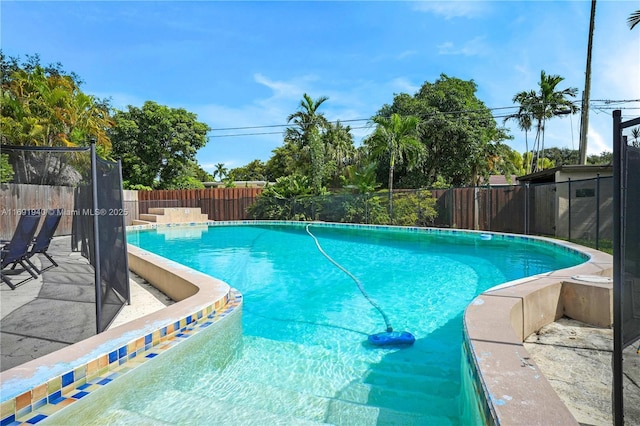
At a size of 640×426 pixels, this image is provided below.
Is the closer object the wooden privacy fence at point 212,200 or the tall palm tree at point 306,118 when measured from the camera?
the wooden privacy fence at point 212,200

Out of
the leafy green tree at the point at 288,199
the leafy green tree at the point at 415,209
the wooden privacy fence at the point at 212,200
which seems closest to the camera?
the leafy green tree at the point at 415,209

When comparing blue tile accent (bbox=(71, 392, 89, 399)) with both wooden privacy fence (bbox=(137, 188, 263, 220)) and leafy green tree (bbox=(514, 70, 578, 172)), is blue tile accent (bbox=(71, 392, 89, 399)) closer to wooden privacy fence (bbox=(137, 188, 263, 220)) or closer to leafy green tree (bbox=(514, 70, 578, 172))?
wooden privacy fence (bbox=(137, 188, 263, 220))

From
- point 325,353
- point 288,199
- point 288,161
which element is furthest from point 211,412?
point 288,161

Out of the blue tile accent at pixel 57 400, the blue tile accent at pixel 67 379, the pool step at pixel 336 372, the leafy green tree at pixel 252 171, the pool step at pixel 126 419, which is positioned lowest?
the pool step at pixel 336 372

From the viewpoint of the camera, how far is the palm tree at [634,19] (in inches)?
519

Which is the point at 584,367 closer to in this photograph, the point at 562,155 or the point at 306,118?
the point at 306,118

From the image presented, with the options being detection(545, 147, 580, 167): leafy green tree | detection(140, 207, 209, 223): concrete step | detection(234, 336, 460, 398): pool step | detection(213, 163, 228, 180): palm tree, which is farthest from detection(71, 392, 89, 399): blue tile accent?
detection(213, 163, 228, 180): palm tree

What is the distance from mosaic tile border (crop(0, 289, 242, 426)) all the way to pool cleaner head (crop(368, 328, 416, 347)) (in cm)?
154

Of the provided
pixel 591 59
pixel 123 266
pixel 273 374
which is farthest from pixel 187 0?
pixel 591 59

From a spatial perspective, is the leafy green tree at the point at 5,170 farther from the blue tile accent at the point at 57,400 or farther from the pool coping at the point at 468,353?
the blue tile accent at the point at 57,400

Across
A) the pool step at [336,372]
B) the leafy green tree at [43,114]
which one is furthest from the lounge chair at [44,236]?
the leafy green tree at [43,114]

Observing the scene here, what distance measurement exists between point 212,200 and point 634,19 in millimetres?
20364

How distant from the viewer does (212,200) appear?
22.0 meters

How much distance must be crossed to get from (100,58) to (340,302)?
17856 mm
